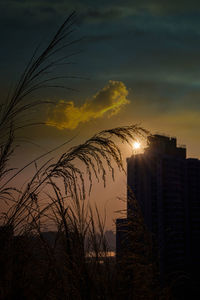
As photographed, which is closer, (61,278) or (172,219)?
(61,278)

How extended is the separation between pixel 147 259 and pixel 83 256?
0.65 metres

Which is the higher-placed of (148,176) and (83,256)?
(148,176)

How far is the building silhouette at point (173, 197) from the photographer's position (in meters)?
67.8

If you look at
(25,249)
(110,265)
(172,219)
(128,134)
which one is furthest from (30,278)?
(172,219)

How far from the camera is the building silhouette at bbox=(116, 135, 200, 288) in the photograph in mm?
67812

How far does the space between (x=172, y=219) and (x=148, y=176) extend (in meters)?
9.85

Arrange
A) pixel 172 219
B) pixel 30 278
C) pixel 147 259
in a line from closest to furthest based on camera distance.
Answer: pixel 30 278 → pixel 147 259 → pixel 172 219

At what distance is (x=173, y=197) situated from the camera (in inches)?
2781

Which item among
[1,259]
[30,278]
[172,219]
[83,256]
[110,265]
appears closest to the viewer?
[1,259]

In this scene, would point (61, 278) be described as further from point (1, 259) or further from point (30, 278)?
point (1, 259)

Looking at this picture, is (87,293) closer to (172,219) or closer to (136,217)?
(136,217)

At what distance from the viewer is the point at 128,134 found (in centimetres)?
198

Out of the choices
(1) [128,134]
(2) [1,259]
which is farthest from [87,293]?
(1) [128,134]

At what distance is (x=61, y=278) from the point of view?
181 cm
